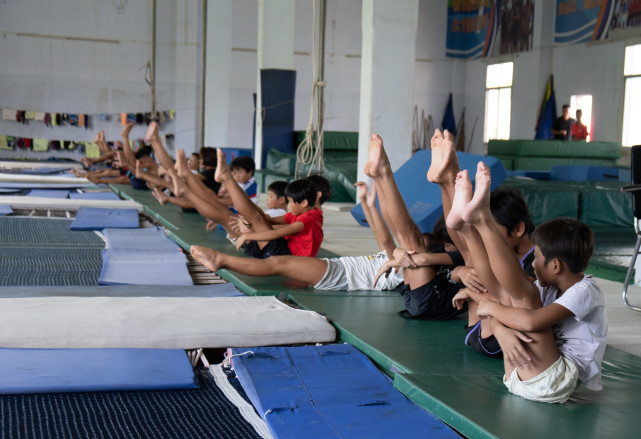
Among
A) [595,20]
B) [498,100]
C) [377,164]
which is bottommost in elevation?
[377,164]

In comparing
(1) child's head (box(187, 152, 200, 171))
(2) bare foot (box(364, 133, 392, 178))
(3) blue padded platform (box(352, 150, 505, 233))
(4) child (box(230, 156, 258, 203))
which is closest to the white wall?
(1) child's head (box(187, 152, 200, 171))

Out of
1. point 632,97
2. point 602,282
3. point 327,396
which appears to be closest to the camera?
point 327,396

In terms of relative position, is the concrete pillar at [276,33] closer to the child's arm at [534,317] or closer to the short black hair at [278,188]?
the short black hair at [278,188]

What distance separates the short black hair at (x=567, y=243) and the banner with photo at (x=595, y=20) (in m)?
11.5

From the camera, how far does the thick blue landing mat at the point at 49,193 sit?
320 inches

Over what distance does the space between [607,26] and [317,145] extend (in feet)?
29.5

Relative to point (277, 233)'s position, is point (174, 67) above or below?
above

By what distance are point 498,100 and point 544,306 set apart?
1533cm

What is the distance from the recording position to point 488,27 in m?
16.6

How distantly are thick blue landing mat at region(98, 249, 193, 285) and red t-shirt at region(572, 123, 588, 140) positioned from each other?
1028 cm

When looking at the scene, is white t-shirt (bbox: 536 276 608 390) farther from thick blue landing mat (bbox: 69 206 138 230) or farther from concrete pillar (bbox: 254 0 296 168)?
concrete pillar (bbox: 254 0 296 168)

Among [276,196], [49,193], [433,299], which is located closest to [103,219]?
[276,196]

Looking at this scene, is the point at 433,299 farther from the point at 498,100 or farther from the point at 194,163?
the point at 498,100

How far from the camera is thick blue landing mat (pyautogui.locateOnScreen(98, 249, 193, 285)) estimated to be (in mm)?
3844
